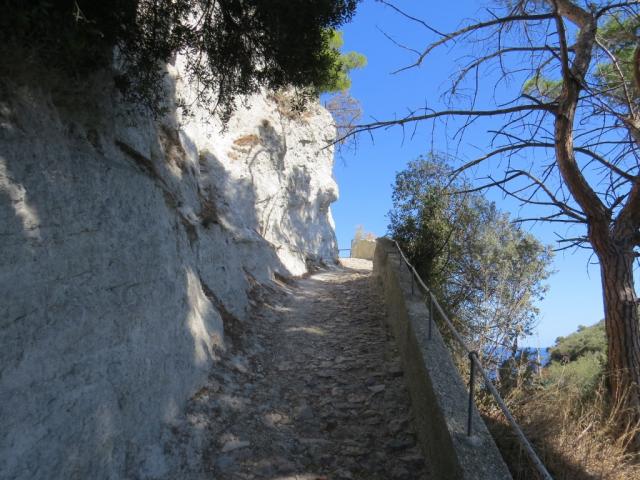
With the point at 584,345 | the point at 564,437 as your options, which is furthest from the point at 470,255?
the point at 584,345

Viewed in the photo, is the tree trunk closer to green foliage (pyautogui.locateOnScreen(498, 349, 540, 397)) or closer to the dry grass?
green foliage (pyautogui.locateOnScreen(498, 349, 540, 397))

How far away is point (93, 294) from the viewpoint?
3.41m

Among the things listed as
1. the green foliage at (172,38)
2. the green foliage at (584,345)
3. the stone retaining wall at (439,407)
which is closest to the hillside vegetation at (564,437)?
the stone retaining wall at (439,407)

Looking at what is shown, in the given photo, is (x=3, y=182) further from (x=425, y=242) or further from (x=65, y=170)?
(x=425, y=242)

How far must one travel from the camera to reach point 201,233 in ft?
21.5

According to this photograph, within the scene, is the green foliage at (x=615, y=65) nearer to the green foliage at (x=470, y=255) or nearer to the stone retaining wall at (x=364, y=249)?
the green foliage at (x=470, y=255)

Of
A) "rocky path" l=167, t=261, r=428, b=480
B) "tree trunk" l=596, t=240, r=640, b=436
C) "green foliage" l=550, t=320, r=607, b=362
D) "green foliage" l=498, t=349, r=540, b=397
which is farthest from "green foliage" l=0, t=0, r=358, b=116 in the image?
"green foliage" l=550, t=320, r=607, b=362

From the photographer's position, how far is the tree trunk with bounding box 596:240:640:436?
18.7 ft

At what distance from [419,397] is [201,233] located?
12.9 feet

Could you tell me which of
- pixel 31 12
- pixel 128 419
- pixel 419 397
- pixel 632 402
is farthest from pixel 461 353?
pixel 31 12

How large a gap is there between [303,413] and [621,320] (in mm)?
4595

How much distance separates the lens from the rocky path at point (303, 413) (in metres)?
3.68

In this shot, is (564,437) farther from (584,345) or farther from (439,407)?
(584,345)

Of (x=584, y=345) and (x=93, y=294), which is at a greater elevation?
(x=584, y=345)
